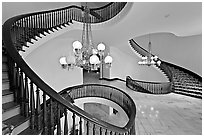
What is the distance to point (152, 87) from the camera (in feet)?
33.0

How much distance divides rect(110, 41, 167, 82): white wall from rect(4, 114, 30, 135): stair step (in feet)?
33.1

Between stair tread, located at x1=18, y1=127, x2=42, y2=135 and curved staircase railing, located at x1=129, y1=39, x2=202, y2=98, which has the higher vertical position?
stair tread, located at x1=18, y1=127, x2=42, y2=135

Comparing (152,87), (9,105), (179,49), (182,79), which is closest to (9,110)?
(9,105)

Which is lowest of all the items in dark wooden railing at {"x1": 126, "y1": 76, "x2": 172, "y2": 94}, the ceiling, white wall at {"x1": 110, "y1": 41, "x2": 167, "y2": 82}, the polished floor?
the polished floor

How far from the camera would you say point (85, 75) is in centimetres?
1691

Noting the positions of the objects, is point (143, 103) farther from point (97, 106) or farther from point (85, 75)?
point (85, 75)

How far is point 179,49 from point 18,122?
453 inches

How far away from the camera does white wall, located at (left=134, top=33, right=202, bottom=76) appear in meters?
10.8

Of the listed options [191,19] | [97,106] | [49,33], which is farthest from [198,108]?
[97,106]

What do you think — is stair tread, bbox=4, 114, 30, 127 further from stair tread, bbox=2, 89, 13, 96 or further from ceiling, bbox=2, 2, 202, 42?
ceiling, bbox=2, 2, 202, 42

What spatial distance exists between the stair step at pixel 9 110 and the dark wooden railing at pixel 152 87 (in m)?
8.50

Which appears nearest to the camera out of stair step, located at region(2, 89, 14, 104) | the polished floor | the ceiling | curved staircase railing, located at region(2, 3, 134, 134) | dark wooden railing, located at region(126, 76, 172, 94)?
curved staircase railing, located at region(2, 3, 134, 134)

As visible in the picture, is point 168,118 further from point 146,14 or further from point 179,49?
point 179,49

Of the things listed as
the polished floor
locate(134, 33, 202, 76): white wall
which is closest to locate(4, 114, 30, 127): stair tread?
the polished floor
